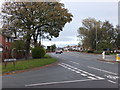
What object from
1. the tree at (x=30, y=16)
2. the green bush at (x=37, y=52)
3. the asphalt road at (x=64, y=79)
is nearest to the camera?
the asphalt road at (x=64, y=79)

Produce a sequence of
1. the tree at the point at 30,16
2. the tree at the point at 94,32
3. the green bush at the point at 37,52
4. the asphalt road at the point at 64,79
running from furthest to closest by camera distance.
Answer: the tree at the point at 94,32
the green bush at the point at 37,52
the tree at the point at 30,16
the asphalt road at the point at 64,79

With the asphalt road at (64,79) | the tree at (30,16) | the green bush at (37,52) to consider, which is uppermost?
the tree at (30,16)

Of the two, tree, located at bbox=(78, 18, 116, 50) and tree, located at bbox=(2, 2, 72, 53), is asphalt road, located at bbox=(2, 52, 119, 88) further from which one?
tree, located at bbox=(78, 18, 116, 50)

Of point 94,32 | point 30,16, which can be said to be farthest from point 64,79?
point 94,32

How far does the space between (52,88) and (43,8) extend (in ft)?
63.6

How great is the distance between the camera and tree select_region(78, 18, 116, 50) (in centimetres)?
6103

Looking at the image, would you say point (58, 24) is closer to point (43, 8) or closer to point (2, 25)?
point (43, 8)

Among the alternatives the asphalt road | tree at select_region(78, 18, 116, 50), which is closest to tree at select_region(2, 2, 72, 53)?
the asphalt road

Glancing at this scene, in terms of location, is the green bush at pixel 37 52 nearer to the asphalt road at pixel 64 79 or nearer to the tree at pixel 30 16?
the tree at pixel 30 16

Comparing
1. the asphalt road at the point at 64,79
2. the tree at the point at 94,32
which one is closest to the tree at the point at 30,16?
the asphalt road at the point at 64,79

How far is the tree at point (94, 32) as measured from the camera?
2403 inches

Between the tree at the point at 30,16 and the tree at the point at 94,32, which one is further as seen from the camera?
the tree at the point at 94,32

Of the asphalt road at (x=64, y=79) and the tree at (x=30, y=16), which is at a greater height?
the tree at (x=30, y=16)

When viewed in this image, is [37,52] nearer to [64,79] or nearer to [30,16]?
[30,16]
